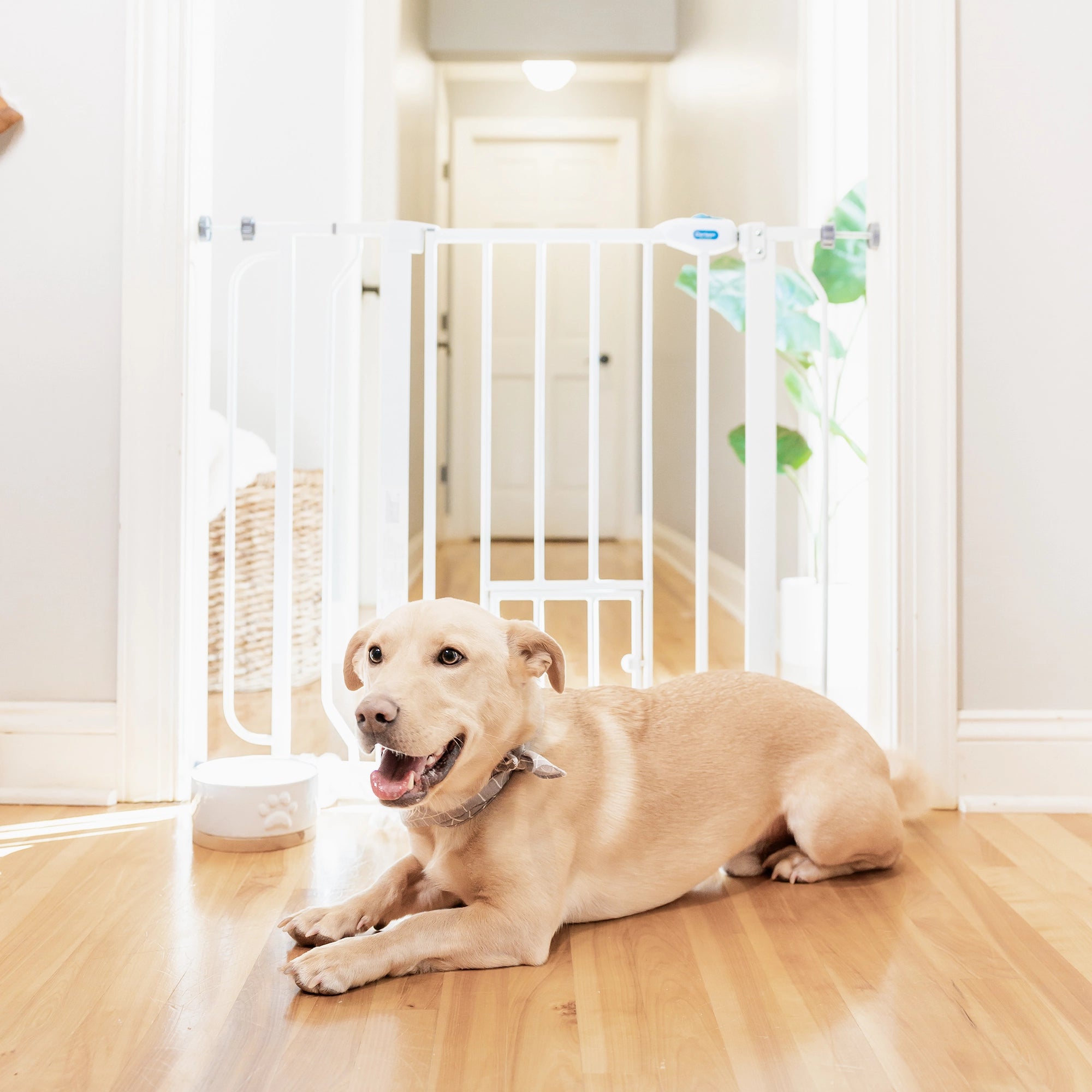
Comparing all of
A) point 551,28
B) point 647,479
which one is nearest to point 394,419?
point 647,479

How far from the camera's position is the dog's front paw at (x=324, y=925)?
1.25 m

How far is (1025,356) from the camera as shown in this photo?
1.91 meters

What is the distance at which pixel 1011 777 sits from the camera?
6.26 feet

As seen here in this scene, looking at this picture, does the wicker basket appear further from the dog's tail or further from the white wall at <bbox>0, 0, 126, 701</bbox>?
the dog's tail

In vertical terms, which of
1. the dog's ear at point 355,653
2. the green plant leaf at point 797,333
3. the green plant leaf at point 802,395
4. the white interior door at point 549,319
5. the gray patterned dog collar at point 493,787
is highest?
the white interior door at point 549,319

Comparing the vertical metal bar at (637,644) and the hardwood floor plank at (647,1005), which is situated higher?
the vertical metal bar at (637,644)

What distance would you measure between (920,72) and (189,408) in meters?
1.42

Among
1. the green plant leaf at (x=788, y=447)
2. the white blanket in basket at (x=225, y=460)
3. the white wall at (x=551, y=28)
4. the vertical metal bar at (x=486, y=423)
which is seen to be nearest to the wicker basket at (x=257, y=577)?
the white blanket in basket at (x=225, y=460)

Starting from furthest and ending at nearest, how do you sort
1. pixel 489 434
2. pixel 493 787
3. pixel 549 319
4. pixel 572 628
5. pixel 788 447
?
pixel 549 319
pixel 572 628
pixel 788 447
pixel 489 434
pixel 493 787

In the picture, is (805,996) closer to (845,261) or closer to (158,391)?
(158,391)

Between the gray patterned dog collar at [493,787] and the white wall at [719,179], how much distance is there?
7.61ft

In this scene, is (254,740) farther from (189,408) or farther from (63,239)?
(63,239)

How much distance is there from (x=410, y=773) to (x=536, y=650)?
0.69ft

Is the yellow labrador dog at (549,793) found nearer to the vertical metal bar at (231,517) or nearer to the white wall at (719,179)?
the vertical metal bar at (231,517)
